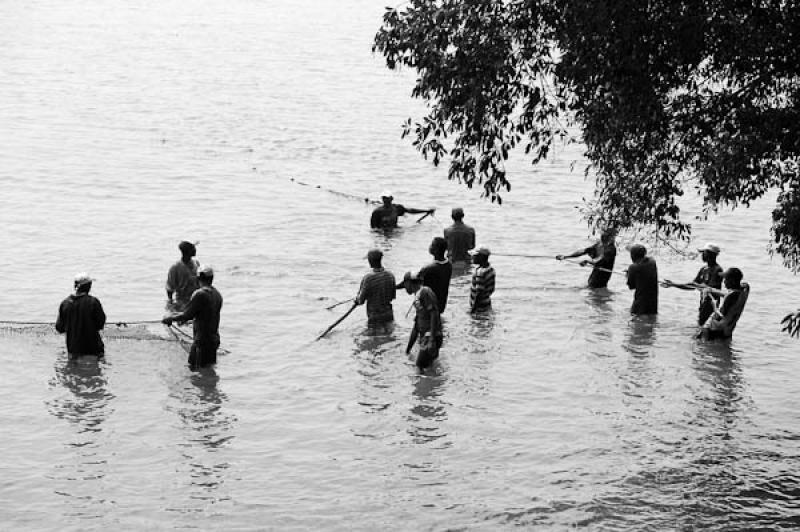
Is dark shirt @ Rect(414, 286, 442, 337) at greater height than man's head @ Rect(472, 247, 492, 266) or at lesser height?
lesser

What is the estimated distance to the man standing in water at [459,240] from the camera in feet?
74.0

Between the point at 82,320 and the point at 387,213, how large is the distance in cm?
1101

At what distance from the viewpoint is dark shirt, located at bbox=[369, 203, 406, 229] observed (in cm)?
2691

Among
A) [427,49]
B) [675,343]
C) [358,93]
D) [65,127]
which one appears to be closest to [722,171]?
[427,49]

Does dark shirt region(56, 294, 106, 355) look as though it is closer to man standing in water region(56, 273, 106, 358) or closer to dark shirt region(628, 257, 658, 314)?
man standing in water region(56, 273, 106, 358)

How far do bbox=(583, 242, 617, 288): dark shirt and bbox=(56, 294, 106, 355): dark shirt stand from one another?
9.57m

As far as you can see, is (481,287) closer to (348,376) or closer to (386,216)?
(348,376)

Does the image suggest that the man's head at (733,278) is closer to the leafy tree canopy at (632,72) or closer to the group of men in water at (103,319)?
the leafy tree canopy at (632,72)

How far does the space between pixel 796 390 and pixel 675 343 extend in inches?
91.2

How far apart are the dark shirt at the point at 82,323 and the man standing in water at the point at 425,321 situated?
4294mm

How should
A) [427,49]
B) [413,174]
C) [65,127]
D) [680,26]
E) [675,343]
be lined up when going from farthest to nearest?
[65,127], [413,174], [675,343], [427,49], [680,26]

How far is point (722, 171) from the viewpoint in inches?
548

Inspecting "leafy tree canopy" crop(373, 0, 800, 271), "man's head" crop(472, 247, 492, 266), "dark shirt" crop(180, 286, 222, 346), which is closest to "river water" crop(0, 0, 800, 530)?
"dark shirt" crop(180, 286, 222, 346)

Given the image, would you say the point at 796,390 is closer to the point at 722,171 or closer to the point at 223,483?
the point at 722,171
